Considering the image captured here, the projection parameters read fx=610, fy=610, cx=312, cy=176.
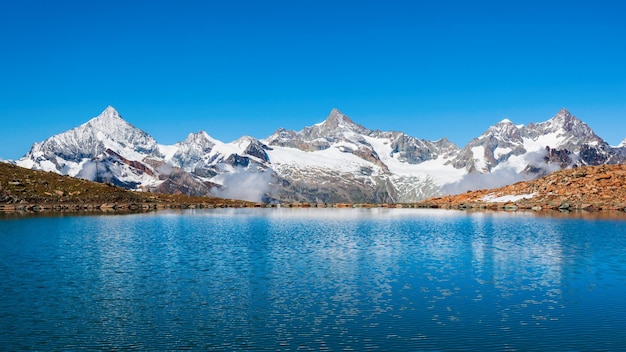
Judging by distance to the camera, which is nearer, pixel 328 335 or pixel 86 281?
pixel 328 335

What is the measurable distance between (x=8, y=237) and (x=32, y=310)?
5652 cm

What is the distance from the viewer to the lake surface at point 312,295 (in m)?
36.2

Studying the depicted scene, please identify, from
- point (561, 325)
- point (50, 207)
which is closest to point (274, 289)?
point (561, 325)

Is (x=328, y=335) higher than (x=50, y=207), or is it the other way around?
(x=50, y=207)

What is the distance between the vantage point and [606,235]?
98250mm

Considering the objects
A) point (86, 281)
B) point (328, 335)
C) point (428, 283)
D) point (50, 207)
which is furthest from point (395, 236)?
point (50, 207)

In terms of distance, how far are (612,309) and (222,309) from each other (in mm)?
28100

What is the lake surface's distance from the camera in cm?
3625

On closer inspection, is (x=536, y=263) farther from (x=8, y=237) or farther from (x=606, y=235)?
(x=8, y=237)

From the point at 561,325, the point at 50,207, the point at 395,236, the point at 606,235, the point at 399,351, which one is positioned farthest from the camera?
the point at 50,207

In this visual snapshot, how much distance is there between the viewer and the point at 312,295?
48469mm

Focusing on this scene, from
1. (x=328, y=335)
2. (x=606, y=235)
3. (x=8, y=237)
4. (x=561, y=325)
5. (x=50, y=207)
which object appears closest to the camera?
(x=328, y=335)

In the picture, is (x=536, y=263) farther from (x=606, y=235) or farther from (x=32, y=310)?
(x=32, y=310)

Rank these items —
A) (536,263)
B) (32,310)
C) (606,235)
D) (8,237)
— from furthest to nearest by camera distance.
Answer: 1. (606,235)
2. (8,237)
3. (536,263)
4. (32,310)
